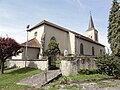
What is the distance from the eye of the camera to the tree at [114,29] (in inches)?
1051

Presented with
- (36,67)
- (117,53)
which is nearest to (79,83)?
(36,67)

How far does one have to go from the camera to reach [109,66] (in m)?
20.7

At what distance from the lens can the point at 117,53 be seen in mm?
26000

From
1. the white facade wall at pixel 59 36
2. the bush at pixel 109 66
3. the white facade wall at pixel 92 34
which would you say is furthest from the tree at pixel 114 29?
the white facade wall at pixel 92 34

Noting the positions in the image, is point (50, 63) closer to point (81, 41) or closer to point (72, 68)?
point (72, 68)

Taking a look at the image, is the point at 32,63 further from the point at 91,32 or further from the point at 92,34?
the point at 91,32

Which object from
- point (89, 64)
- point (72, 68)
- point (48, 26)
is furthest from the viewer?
point (48, 26)

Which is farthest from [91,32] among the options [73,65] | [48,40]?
[73,65]

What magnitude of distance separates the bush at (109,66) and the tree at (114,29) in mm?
5238

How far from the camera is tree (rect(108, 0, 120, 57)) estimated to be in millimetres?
26692

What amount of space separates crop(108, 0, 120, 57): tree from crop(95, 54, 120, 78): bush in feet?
17.2

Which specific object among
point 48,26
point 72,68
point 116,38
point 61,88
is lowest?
point 61,88

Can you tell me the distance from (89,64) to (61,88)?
8027 millimetres

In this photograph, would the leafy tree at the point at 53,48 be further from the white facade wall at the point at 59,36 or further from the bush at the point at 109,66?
the bush at the point at 109,66
